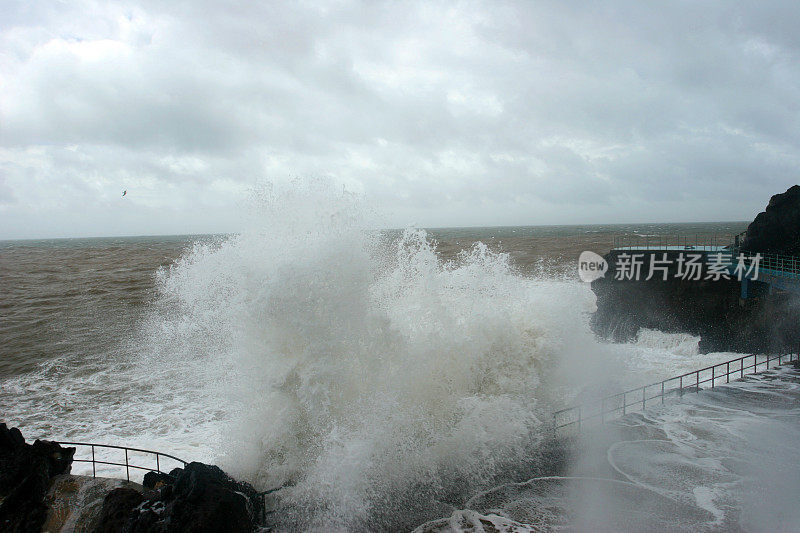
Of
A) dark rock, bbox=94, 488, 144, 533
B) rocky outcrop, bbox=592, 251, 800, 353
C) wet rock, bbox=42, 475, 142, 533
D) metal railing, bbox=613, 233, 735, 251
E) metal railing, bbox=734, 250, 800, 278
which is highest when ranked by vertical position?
metal railing, bbox=613, 233, 735, 251

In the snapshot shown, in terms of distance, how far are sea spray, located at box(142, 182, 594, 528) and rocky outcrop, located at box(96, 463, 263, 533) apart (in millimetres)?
901

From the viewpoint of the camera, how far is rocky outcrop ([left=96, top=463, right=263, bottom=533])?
237 inches

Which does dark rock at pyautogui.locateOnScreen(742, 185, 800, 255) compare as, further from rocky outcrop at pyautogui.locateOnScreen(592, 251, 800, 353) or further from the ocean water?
the ocean water

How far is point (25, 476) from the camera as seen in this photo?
7.09m

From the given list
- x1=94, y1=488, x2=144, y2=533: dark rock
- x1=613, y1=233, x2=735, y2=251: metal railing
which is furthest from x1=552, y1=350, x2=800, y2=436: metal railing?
x1=613, y1=233, x2=735, y2=251: metal railing

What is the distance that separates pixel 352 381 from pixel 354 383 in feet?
0.19

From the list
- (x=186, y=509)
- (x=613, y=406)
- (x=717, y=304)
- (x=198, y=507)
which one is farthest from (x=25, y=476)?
(x=717, y=304)

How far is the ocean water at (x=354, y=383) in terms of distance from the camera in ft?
25.9

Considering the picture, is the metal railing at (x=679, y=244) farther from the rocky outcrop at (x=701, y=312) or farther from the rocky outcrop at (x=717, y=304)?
the rocky outcrop at (x=701, y=312)

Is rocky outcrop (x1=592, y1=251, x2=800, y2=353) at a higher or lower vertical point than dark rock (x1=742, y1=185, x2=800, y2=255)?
lower

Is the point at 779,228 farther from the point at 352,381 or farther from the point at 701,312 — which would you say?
the point at 352,381

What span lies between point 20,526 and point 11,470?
1.10 meters

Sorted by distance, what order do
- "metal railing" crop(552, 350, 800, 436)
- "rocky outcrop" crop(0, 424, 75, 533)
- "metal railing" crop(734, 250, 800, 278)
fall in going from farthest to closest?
"metal railing" crop(734, 250, 800, 278)
"metal railing" crop(552, 350, 800, 436)
"rocky outcrop" crop(0, 424, 75, 533)

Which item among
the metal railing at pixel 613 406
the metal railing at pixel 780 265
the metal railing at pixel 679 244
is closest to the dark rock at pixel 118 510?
the metal railing at pixel 613 406
